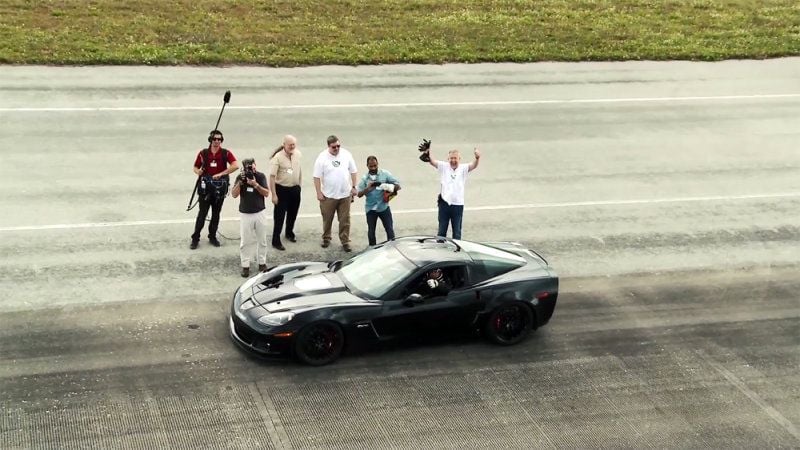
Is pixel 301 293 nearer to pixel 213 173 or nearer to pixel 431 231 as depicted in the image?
pixel 213 173

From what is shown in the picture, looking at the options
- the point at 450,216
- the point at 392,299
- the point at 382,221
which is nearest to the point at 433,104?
the point at 450,216

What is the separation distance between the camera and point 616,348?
11977 millimetres

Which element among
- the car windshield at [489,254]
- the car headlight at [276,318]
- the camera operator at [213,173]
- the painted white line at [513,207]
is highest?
the camera operator at [213,173]

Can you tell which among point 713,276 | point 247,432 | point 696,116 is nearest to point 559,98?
point 696,116

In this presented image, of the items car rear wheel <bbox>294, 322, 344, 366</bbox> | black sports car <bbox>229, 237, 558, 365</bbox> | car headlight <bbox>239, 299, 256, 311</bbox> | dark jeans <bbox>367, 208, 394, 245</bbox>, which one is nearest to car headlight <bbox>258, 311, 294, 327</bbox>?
black sports car <bbox>229, 237, 558, 365</bbox>

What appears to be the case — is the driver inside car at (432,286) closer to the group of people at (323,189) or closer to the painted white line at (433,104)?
the group of people at (323,189)

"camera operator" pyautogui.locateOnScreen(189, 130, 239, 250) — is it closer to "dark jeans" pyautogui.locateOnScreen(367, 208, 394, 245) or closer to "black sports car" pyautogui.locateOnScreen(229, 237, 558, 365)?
"dark jeans" pyautogui.locateOnScreen(367, 208, 394, 245)

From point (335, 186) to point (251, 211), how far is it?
5.24 ft

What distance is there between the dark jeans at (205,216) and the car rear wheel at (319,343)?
12.0 feet

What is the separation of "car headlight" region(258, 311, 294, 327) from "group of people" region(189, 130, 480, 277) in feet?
7.99

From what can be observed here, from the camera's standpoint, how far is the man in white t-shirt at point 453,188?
14281 mm

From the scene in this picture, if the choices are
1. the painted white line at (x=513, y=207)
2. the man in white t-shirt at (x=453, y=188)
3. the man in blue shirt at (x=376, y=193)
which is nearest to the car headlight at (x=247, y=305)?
the man in blue shirt at (x=376, y=193)

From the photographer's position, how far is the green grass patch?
2327 centimetres

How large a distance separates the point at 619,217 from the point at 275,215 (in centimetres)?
604
